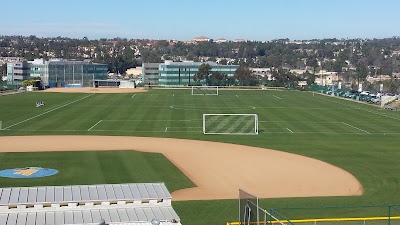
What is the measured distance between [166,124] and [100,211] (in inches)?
1893

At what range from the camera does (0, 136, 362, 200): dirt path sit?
35094 millimetres

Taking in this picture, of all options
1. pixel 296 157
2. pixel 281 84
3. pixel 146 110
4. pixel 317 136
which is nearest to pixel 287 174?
pixel 296 157

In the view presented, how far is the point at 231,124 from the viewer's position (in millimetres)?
67375

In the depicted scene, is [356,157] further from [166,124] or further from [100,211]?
[100,211]

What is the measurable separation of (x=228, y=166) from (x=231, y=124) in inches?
981

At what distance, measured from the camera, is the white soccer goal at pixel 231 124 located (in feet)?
205

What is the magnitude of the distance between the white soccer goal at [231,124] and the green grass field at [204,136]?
3.84 ft

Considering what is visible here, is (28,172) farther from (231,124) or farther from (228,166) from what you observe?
(231,124)

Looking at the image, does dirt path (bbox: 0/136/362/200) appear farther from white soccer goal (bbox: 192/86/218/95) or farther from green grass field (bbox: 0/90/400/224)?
white soccer goal (bbox: 192/86/218/95)

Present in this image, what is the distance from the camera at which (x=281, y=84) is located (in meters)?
170

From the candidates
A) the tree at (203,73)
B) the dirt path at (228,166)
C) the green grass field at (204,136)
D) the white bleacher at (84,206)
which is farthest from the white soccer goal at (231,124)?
the tree at (203,73)

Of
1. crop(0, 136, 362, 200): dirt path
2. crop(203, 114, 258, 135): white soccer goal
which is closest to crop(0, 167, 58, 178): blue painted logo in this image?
crop(0, 136, 362, 200): dirt path

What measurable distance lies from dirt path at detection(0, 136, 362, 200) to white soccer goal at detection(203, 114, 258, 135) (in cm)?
822

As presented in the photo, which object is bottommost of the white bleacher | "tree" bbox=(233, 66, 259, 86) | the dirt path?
the dirt path
